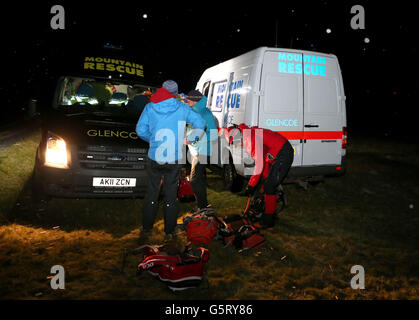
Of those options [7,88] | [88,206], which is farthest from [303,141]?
[7,88]

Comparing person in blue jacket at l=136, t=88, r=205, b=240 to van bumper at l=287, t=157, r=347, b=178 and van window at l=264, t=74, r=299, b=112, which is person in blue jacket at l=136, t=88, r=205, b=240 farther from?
van bumper at l=287, t=157, r=347, b=178

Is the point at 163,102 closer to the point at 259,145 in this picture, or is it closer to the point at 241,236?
the point at 259,145

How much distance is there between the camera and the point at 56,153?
15.1ft

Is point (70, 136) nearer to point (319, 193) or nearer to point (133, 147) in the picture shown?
point (133, 147)

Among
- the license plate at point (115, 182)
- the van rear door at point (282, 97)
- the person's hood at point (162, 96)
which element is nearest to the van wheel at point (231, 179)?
the van rear door at point (282, 97)

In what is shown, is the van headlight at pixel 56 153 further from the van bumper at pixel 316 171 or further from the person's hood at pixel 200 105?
the van bumper at pixel 316 171

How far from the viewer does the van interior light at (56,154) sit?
4.57 metres

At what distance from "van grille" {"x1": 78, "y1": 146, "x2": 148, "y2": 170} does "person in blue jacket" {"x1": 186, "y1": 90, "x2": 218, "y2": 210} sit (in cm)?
76

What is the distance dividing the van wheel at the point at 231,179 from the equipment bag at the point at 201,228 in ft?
7.13

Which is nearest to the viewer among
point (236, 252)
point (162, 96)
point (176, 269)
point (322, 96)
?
point (176, 269)

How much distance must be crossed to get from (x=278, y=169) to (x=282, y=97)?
5.25ft

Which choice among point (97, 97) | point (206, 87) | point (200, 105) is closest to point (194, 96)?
point (200, 105)

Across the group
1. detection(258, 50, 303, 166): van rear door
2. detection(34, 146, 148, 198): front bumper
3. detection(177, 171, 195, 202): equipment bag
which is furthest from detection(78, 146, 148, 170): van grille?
detection(258, 50, 303, 166): van rear door

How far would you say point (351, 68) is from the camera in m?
40.2
